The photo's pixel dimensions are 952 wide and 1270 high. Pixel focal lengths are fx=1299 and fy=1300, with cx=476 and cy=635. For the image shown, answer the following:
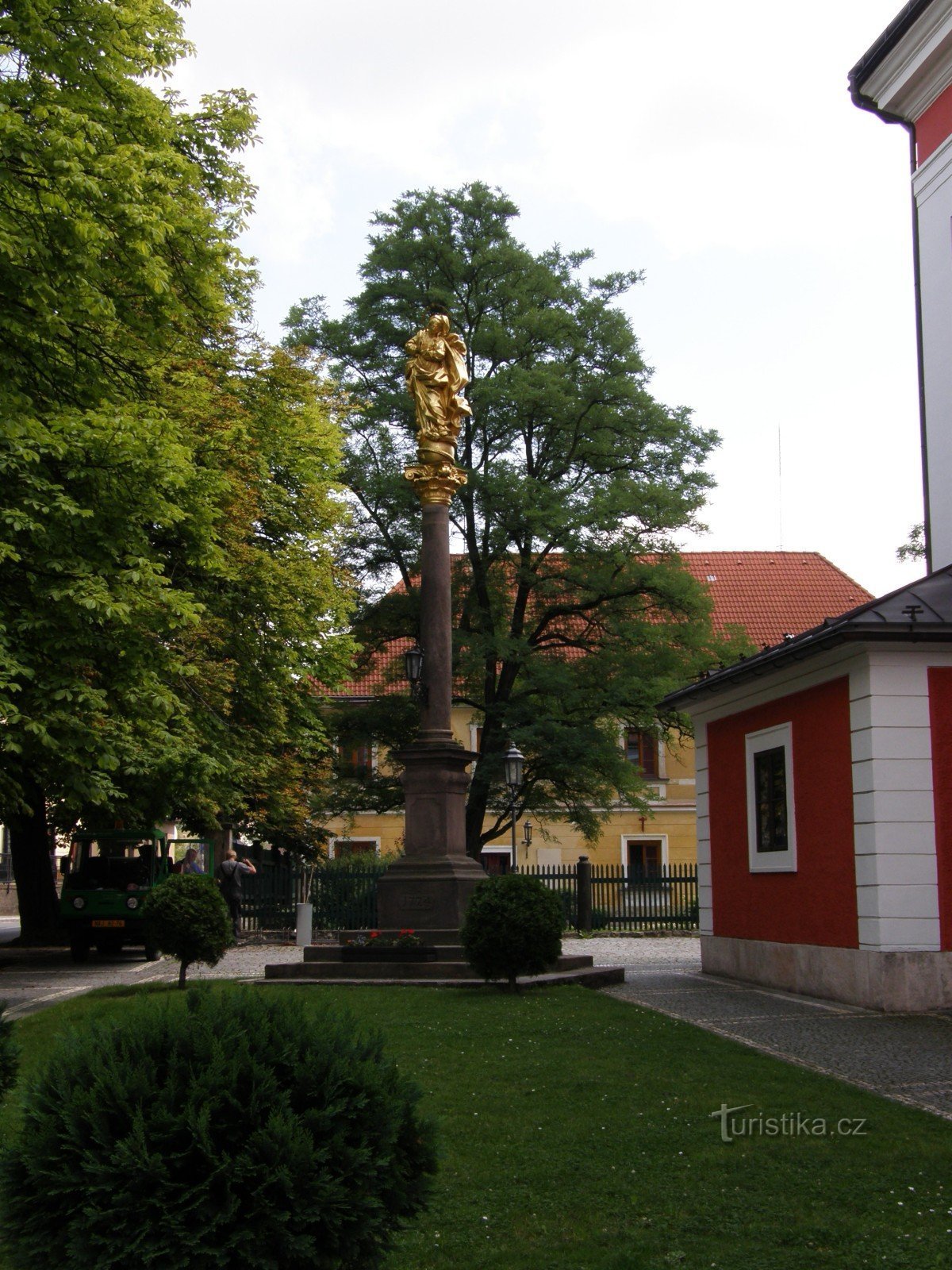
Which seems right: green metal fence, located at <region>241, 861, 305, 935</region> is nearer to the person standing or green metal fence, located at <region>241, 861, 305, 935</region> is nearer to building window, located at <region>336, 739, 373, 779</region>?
the person standing

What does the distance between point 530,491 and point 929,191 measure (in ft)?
39.8

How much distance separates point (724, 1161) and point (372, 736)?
75.4 ft

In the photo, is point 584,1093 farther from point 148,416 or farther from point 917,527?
point 917,527

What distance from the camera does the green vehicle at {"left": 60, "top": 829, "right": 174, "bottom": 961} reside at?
22266mm

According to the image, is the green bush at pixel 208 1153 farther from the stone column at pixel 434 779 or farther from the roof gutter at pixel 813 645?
the stone column at pixel 434 779

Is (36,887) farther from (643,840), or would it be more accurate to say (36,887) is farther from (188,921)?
(643,840)

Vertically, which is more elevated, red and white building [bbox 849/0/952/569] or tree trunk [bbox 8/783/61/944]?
red and white building [bbox 849/0/952/569]

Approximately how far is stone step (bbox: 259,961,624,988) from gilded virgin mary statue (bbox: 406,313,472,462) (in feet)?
25.1

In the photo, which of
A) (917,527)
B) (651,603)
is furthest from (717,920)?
(651,603)

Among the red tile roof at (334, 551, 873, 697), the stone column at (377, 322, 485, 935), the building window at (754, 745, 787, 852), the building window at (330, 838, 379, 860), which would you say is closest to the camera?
the building window at (754, 745, 787, 852)

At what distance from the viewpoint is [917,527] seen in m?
21.7

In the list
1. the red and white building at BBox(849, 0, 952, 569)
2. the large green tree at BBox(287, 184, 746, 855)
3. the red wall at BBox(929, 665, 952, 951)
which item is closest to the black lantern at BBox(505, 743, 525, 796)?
the large green tree at BBox(287, 184, 746, 855)

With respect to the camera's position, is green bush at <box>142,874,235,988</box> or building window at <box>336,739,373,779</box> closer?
green bush at <box>142,874,235,988</box>

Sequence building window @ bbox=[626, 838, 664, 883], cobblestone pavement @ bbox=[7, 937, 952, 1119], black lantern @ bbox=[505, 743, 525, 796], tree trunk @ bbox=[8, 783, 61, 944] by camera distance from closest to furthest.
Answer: cobblestone pavement @ bbox=[7, 937, 952, 1119] < black lantern @ bbox=[505, 743, 525, 796] < tree trunk @ bbox=[8, 783, 61, 944] < building window @ bbox=[626, 838, 664, 883]
